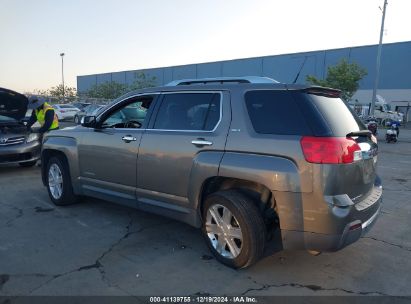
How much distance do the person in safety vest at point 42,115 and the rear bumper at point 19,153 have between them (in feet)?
1.43

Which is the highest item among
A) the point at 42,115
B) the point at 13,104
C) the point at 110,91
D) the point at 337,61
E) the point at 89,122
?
the point at 337,61

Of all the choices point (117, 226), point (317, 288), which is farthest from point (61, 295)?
point (317, 288)

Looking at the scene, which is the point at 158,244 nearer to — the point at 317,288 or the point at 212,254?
the point at 212,254

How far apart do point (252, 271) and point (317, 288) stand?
63 centimetres

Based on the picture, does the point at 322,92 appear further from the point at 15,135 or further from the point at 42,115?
the point at 42,115

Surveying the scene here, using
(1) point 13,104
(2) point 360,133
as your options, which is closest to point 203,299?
(2) point 360,133

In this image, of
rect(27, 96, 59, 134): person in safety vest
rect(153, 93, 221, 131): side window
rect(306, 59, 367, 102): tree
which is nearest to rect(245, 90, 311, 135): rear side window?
rect(153, 93, 221, 131): side window

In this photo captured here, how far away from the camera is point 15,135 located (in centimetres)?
801

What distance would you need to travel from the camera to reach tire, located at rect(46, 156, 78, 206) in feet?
18.3

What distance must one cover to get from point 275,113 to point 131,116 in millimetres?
2844

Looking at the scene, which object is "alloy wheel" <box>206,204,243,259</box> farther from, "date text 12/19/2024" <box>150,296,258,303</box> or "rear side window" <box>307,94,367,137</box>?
"rear side window" <box>307,94,367,137</box>

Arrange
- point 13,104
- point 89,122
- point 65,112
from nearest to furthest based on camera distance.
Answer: point 89,122
point 13,104
point 65,112

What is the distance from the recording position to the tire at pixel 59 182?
18.3 ft

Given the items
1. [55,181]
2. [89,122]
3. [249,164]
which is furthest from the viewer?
[55,181]
